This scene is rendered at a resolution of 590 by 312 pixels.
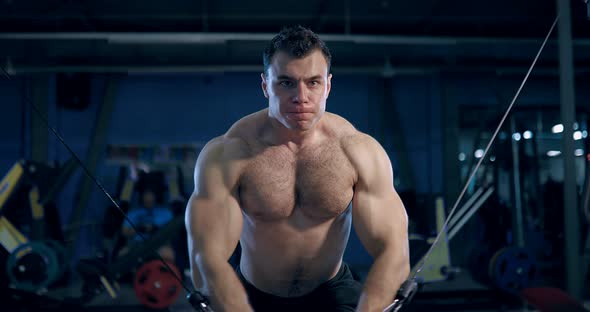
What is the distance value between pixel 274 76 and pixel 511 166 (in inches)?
144

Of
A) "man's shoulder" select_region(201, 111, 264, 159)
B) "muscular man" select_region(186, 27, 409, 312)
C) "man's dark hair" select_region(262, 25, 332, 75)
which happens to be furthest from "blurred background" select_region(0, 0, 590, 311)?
"man's dark hair" select_region(262, 25, 332, 75)

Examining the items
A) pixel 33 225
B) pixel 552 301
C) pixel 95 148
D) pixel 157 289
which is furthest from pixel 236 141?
pixel 95 148

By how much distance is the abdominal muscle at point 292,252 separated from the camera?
1.71 m

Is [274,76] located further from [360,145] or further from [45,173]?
[45,173]

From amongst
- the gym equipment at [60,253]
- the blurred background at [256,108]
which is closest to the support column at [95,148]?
the blurred background at [256,108]

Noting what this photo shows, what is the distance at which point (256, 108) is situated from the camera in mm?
5820

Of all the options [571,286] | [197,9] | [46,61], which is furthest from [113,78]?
[571,286]

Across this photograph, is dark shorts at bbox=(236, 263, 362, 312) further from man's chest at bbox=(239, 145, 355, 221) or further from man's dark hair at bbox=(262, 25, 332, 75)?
man's dark hair at bbox=(262, 25, 332, 75)

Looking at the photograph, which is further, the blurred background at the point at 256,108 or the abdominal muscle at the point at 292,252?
the blurred background at the point at 256,108

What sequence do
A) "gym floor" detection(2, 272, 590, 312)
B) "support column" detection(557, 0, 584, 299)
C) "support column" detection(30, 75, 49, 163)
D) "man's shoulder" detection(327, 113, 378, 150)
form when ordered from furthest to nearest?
1. "support column" detection(30, 75, 49, 163)
2. "gym floor" detection(2, 272, 590, 312)
3. "support column" detection(557, 0, 584, 299)
4. "man's shoulder" detection(327, 113, 378, 150)

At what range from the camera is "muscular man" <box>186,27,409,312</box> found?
1.49 meters

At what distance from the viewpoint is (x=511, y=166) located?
4.52 m

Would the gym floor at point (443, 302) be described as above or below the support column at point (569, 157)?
below

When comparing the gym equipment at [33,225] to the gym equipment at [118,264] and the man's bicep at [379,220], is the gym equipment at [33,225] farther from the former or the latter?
the man's bicep at [379,220]
